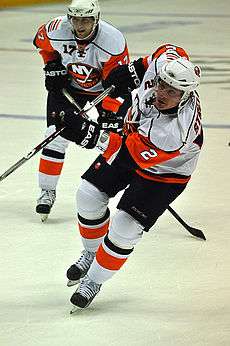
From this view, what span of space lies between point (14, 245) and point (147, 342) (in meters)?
1.25

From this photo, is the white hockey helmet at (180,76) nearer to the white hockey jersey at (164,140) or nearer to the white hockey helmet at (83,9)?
the white hockey jersey at (164,140)

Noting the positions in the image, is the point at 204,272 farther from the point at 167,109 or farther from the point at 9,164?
the point at 9,164

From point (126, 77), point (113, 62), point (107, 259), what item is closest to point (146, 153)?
point (107, 259)

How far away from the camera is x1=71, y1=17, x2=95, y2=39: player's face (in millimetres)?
4523

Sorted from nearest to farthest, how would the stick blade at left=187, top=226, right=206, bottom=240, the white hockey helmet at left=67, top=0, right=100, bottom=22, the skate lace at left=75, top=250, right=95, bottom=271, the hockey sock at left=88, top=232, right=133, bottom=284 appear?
the hockey sock at left=88, top=232, right=133, bottom=284
the skate lace at left=75, top=250, right=95, bottom=271
the white hockey helmet at left=67, top=0, right=100, bottom=22
the stick blade at left=187, top=226, right=206, bottom=240

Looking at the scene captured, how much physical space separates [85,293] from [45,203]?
1.30 meters

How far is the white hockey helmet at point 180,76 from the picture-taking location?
3.42m

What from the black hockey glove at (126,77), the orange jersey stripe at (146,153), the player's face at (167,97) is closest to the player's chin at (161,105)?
the player's face at (167,97)

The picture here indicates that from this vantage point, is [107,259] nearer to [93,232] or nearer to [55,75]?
[93,232]

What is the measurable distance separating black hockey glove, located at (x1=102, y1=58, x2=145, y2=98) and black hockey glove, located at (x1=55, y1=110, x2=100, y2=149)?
2.39 ft

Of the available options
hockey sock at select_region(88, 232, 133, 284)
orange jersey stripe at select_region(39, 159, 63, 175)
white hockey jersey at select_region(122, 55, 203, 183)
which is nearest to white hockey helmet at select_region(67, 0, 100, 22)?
orange jersey stripe at select_region(39, 159, 63, 175)

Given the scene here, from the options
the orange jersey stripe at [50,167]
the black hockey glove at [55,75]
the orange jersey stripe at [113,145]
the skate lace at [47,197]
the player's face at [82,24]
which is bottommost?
the skate lace at [47,197]

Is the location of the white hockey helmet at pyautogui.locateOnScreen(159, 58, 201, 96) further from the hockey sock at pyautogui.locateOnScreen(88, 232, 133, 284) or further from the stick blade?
the stick blade

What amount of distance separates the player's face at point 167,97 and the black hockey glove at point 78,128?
A: 0.25 metres
